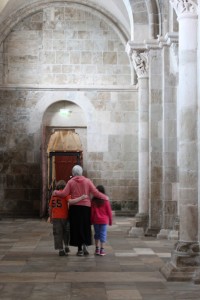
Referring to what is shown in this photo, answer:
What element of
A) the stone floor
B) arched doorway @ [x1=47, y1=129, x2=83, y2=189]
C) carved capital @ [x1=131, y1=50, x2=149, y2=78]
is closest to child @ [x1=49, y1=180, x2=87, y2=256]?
the stone floor

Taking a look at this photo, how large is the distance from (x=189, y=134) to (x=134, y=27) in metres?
7.85

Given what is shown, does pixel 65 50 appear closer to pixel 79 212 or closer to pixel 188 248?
pixel 79 212

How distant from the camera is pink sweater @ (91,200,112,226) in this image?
10328 mm

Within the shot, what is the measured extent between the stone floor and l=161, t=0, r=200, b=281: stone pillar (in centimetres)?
47

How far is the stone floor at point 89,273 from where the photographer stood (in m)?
7.01

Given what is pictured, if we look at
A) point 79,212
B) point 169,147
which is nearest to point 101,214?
point 79,212

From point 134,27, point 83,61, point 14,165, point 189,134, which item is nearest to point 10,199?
point 14,165

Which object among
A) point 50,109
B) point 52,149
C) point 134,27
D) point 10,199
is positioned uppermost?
point 134,27

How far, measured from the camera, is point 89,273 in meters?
8.56

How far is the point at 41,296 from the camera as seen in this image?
22.5 ft

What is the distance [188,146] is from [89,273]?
7.68 feet

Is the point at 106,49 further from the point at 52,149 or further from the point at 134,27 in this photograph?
the point at 134,27

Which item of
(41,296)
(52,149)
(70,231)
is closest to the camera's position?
(41,296)

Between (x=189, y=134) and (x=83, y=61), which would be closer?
A: (x=189, y=134)
